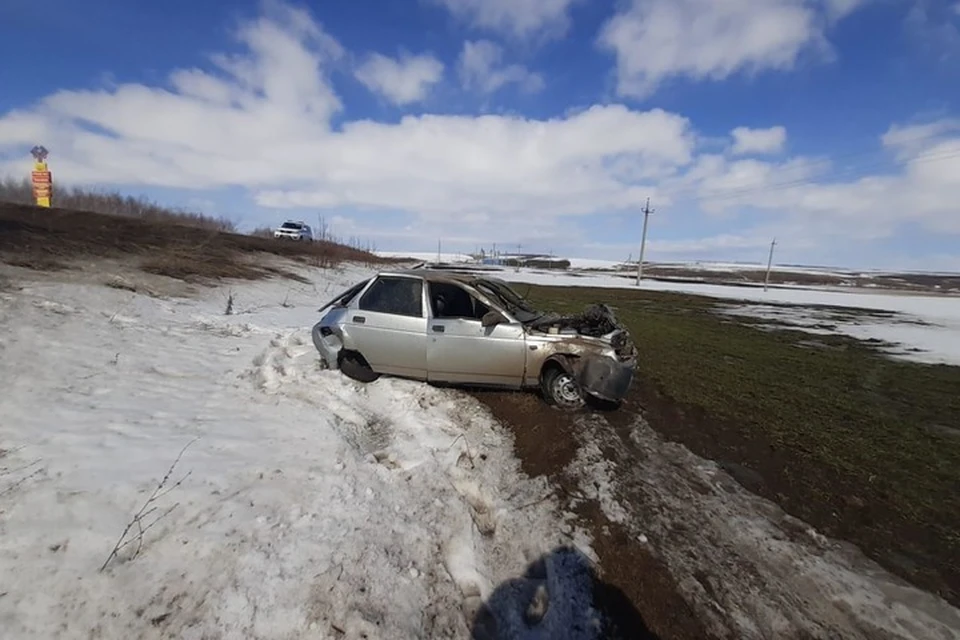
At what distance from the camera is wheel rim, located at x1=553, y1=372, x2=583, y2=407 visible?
613cm

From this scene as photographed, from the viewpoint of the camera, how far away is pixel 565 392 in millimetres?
6156

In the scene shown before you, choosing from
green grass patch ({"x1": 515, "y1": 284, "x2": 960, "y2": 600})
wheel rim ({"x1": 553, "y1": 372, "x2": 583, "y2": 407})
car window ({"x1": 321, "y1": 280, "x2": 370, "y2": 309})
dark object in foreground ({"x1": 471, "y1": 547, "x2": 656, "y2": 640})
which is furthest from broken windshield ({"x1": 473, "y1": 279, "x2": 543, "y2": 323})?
dark object in foreground ({"x1": 471, "y1": 547, "x2": 656, "y2": 640})

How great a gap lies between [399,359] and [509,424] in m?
1.80

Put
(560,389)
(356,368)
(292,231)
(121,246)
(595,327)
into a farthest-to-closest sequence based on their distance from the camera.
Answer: (292,231) < (121,246) < (595,327) < (356,368) < (560,389)

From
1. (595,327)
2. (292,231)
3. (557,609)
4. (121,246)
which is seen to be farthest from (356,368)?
(292,231)

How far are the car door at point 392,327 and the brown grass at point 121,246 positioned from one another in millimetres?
7410

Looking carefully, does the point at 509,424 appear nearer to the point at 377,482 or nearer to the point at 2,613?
the point at 377,482

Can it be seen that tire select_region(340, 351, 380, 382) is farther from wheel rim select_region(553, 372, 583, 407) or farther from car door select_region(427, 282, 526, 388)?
→ wheel rim select_region(553, 372, 583, 407)

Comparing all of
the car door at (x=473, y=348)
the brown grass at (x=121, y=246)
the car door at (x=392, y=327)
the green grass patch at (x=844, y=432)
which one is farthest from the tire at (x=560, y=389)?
the brown grass at (x=121, y=246)

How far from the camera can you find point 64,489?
10.6 ft

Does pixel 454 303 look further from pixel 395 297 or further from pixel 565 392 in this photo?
pixel 565 392

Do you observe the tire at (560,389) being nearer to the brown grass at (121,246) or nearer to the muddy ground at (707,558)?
the muddy ground at (707,558)

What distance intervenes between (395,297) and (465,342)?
1.26 meters

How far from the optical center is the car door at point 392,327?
6371 mm
